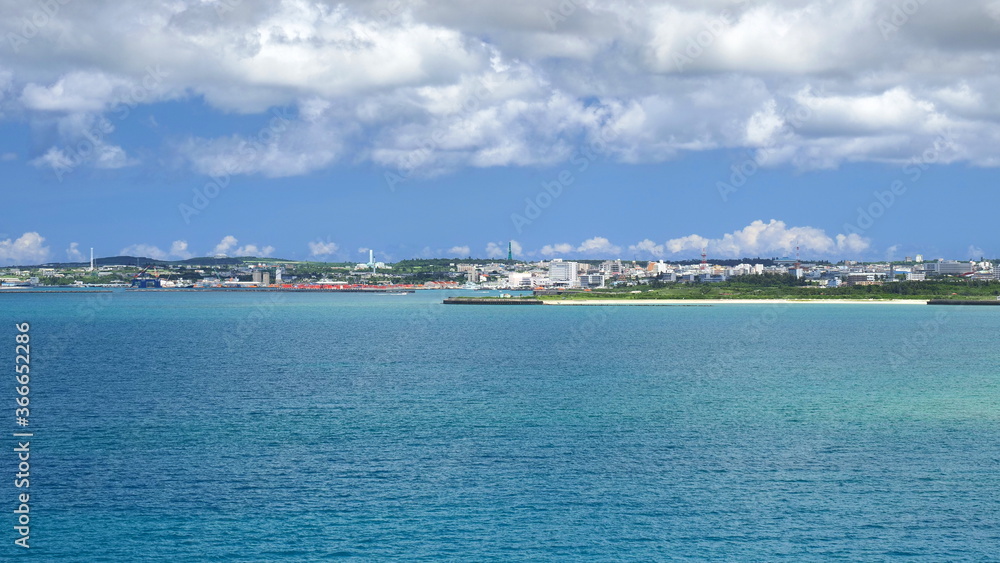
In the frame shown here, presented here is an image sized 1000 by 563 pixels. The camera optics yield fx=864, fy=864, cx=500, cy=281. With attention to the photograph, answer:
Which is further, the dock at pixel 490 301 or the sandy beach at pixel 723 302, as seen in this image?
the dock at pixel 490 301

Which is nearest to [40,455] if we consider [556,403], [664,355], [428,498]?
[428,498]

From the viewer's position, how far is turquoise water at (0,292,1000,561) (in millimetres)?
21125

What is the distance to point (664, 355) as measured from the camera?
62250 mm

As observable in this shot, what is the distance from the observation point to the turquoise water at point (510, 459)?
21.1m

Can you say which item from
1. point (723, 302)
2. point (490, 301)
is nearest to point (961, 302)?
point (723, 302)

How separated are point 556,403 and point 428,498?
628 inches

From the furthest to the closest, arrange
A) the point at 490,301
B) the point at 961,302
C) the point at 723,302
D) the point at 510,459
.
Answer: the point at 490,301 < the point at 723,302 < the point at 961,302 < the point at 510,459

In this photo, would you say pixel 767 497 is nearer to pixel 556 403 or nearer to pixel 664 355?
pixel 556 403

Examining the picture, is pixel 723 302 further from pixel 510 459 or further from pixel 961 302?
pixel 510 459

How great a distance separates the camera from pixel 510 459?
28156mm

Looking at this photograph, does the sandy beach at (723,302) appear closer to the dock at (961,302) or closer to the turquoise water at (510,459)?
the dock at (961,302)

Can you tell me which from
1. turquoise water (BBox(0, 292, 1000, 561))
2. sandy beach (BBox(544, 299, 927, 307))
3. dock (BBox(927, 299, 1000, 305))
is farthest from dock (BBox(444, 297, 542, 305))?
turquoise water (BBox(0, 292, 1000, 561))

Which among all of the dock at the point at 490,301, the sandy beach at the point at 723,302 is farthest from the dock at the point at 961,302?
the dock at the point at 490,301

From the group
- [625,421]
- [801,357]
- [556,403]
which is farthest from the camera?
[801,357]
